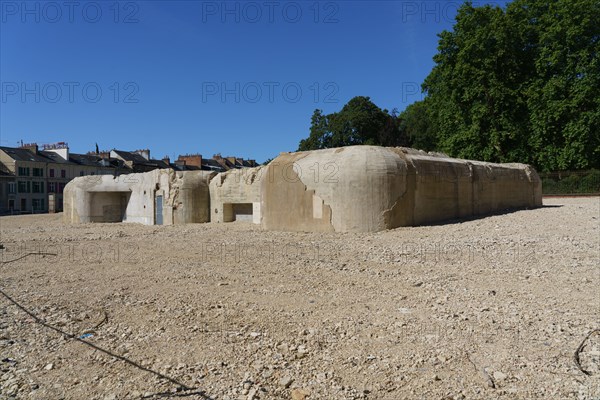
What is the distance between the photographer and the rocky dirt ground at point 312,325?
3613 mm

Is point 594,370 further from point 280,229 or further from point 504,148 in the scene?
point 504,148

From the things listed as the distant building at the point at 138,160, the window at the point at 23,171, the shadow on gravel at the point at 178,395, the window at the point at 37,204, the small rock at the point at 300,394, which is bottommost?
the small rock at the point at 300,394

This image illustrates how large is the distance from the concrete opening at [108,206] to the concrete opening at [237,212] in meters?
8.58

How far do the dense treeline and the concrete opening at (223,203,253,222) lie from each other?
1578cm

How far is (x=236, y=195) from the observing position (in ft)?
70.6

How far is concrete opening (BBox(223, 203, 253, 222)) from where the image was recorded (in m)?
21.6

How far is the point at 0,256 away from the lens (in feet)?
35.9

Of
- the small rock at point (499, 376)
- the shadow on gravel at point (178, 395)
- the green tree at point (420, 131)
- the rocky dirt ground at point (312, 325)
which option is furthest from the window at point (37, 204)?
the small rock at point (499, 376)

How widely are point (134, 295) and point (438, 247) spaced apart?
274 inches

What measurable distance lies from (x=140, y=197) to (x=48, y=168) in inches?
1241

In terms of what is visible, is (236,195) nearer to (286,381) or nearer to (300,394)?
(286,381)

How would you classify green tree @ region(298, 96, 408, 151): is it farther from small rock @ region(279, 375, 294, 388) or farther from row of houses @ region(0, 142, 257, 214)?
small rock @ region(279, 375, 294, 388)

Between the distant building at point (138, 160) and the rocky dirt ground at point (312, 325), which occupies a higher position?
the distant building at point (138, 160)

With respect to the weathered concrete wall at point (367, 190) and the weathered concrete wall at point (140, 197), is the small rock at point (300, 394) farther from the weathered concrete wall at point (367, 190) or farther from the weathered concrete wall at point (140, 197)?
the weathered concrete wall at point (140, 197)
